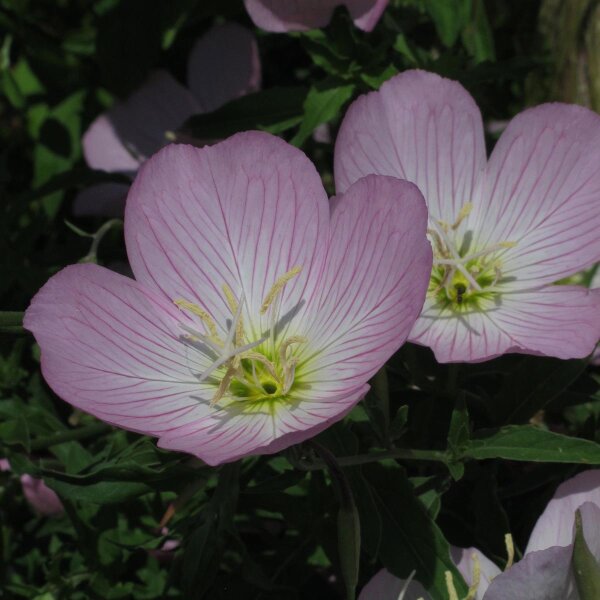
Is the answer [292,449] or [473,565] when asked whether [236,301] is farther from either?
[473,565]

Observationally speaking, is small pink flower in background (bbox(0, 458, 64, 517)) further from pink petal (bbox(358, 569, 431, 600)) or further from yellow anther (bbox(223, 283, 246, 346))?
pink petal (bbox(358, 569, 431, 600))

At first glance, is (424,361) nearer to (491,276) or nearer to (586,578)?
(491,276)

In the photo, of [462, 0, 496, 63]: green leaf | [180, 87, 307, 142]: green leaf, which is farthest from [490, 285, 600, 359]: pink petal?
[462, 0, 496, 63]: green leaf

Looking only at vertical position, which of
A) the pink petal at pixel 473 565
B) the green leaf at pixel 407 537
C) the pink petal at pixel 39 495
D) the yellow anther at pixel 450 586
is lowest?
the pink petal at pixel 39 495

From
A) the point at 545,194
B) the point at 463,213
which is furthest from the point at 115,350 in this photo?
the point at 545,194

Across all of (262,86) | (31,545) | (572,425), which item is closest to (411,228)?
(572,425)

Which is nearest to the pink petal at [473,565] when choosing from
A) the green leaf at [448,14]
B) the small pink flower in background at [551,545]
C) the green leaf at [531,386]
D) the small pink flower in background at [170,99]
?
the small pink flower in background at [551,545]

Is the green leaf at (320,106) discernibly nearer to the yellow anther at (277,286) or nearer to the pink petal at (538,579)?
the yellow anther at (277,286)

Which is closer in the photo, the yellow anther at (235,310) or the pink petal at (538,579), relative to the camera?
the pink petal at (538,579)
